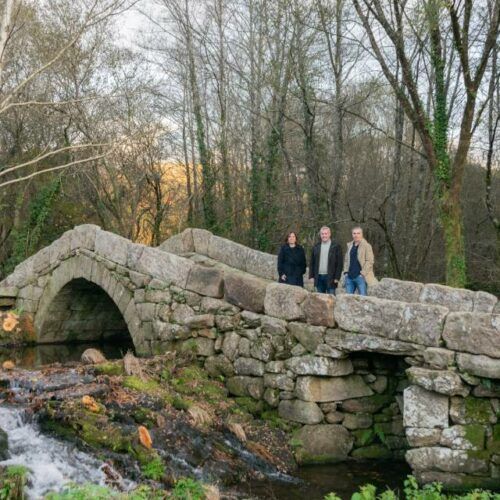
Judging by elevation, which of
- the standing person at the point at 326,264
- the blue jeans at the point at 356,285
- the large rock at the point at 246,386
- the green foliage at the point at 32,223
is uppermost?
the green foliage at the point at 32,223

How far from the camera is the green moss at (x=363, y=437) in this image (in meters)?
7.45

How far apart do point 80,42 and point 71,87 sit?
128 centimetres

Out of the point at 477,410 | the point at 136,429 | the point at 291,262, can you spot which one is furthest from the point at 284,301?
the point at 477,410

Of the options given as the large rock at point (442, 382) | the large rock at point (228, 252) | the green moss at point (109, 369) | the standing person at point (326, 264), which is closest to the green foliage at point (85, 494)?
the green moss at point (109, 369)

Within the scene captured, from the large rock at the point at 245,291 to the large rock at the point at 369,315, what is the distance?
3.76 ft

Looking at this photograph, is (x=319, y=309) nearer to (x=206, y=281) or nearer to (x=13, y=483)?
(x=206, y=281)

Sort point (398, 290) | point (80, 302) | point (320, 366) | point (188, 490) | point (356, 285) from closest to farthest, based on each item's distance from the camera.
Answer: point (188, 490), point (320, 366), point (356, 285), point (398, 290), point (80, 302)

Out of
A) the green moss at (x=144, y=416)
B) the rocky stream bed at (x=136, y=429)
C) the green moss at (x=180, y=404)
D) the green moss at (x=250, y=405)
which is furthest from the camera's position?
the green moss at (x=250, y=405)

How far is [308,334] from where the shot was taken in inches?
293

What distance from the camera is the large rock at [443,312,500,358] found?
612cm

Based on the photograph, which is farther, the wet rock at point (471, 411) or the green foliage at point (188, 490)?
the wet rock at point (471, 411)

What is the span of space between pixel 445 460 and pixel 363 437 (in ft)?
4.23

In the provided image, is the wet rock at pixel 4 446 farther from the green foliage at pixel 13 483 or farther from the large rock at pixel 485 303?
the large rock at pixel 485 303

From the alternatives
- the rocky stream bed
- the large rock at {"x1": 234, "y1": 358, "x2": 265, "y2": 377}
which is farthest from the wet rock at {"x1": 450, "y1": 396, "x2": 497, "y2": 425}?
the large rock at {"x1": 234, "y1": 358, "x2": 265, "y2": 377}
